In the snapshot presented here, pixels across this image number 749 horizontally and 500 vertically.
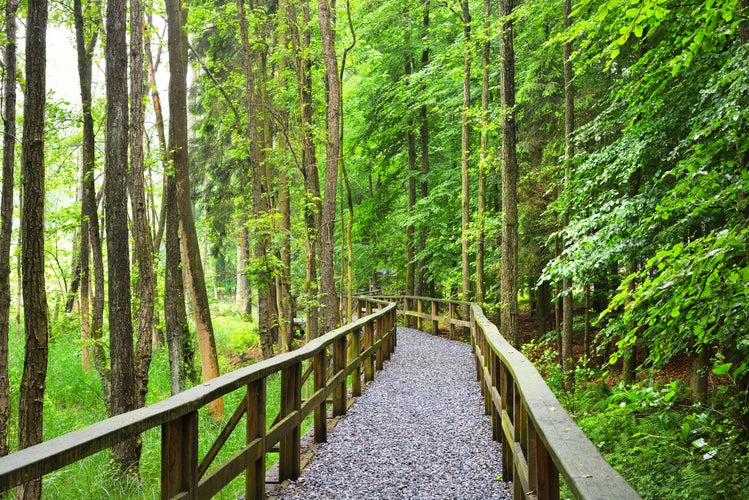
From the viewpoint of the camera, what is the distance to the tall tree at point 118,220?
6.69m

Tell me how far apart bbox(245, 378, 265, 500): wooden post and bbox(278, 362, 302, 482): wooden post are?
22.9 inches

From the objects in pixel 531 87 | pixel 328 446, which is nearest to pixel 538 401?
pixel 328 446

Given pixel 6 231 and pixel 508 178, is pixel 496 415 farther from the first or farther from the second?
pixel 6 231

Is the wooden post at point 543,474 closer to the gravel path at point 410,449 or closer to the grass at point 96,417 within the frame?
the gravel path at point 410,449

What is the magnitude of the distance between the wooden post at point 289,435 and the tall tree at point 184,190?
6161 millimetres

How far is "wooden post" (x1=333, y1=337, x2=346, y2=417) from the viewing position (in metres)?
6.87

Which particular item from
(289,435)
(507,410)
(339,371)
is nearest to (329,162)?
(339,371)

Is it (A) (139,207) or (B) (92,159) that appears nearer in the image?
(A) (139,207)

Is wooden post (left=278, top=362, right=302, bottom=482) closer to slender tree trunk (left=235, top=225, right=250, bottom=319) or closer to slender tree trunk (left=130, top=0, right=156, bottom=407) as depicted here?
slender tree trunk (left=130, top=0, right=156, bottom=407)

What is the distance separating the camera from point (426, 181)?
804 inches

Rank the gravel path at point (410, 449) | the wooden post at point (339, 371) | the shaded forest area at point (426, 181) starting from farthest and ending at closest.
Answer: the wooden post at point (339, 371)
the shaded forest area at point (426, 181)
the gravel path at point (410, 449)

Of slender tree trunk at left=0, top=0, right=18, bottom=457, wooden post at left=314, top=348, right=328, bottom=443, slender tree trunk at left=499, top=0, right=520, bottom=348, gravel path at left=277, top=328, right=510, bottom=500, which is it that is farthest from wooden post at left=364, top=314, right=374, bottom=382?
slender tree trunk at left=0, top=0, right=18, bottom=457

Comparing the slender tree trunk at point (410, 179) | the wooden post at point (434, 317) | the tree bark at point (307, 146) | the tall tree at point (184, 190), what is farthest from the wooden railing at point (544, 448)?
the slender tree trunk at point (410, 179)

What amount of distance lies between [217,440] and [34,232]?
401cm
